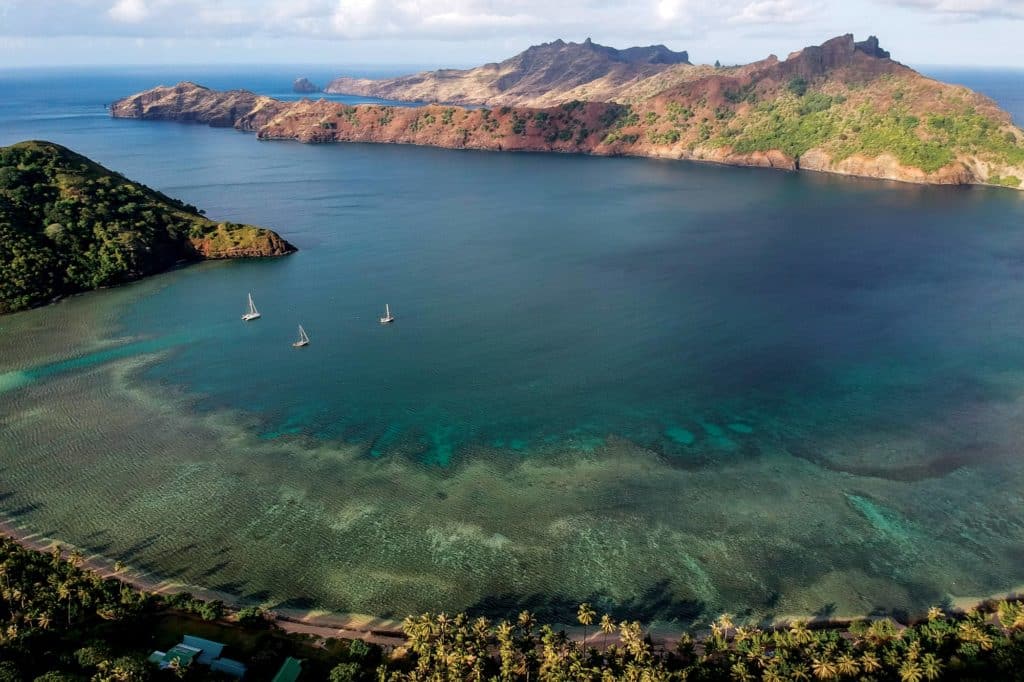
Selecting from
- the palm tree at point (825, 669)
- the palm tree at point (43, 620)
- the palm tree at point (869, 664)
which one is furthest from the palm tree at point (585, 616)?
the palm tree at point (43, 620)

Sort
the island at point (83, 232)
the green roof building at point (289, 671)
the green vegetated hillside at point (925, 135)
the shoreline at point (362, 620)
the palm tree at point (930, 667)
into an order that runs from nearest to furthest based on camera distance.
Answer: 1. the palm tree at point (930, 667)
2. the green roof building at point (289, 671)
3. the shoreline at point (362, 620)
4. the island at point (83, 232)
5. the green vegetated hillside at point (925, 135)

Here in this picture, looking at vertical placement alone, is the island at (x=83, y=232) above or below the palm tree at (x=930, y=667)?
above

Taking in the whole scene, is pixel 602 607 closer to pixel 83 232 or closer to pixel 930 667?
pixel 930 667

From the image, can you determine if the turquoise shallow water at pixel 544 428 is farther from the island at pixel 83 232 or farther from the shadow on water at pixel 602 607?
the island at pixel 83 232

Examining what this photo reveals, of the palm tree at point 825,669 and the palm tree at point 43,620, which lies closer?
the palm tree at point 825,669

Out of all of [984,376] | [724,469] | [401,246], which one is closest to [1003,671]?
[724,469]

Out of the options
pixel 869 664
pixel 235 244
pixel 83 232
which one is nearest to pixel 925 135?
pixel 235 244
